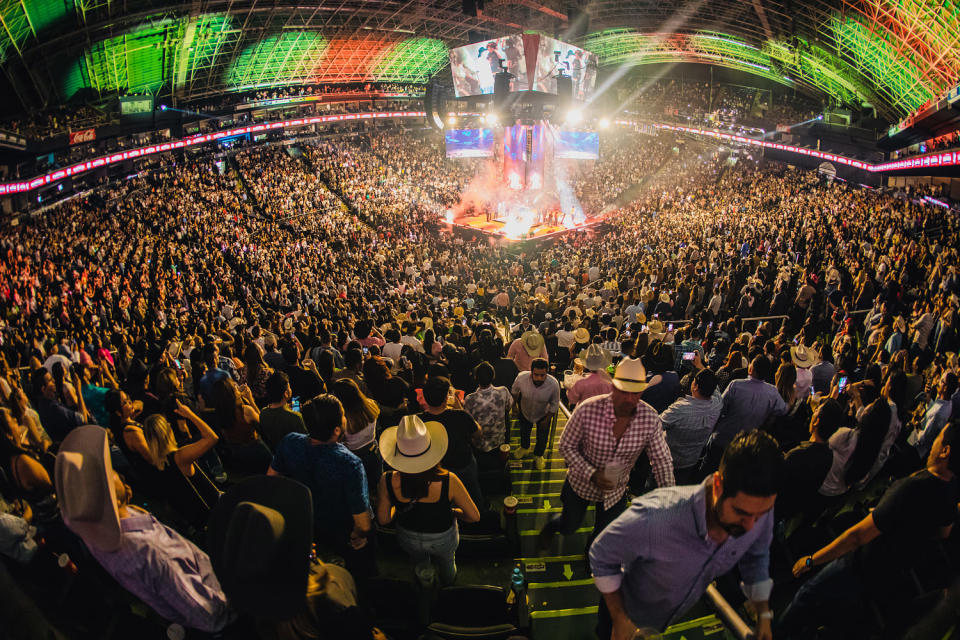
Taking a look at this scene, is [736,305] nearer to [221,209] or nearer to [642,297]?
[642,297]

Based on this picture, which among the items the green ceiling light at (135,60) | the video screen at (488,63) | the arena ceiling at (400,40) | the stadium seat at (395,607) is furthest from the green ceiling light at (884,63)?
the green ceiling light at (135,60)

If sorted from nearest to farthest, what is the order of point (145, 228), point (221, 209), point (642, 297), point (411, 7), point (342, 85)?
point (642, 297), point (145, 228), point (221, 209), point (411, 7), point (342, 85)

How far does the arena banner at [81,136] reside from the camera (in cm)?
2112

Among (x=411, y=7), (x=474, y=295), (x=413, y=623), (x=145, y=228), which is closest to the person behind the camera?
(x=413, y=623)

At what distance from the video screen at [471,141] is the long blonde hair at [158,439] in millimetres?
36995

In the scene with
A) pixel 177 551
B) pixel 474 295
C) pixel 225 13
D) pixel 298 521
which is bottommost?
pixel 474 295

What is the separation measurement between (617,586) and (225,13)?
104 feet

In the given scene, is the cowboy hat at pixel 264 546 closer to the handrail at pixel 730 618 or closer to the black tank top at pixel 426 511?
the black tank top at pixel 426 511

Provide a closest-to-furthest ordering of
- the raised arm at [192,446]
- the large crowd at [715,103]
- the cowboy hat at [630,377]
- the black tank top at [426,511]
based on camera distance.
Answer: the black tank top at [426,511], the cowboy hat at [630,377], the raised arm at [192,446], the large crowd at [715,103]

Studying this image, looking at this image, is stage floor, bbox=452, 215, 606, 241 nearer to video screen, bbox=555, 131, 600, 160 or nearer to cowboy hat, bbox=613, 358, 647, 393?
video screen, bbox=555, 131, 600, 160

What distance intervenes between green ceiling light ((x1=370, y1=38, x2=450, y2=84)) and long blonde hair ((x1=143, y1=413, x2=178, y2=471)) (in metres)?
41.4

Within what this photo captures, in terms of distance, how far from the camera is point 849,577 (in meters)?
2.35

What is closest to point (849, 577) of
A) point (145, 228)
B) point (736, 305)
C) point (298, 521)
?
point (298, 521)

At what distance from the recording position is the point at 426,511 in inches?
104
